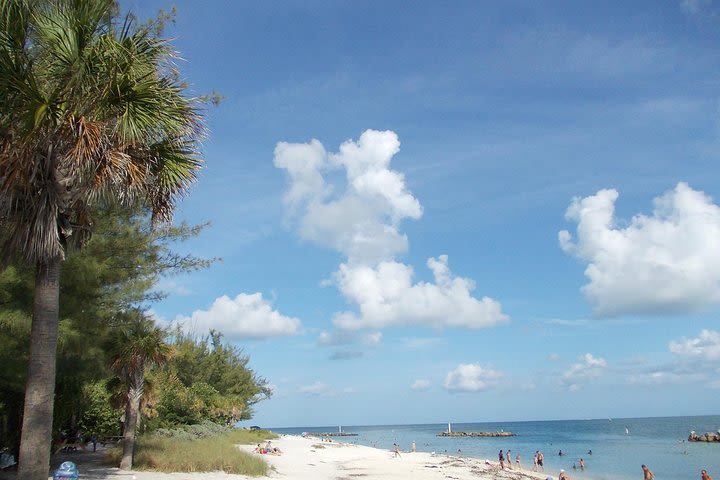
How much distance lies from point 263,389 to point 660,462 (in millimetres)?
43617

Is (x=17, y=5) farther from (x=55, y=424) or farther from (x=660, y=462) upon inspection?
(x=660, y=462)

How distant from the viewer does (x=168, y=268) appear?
47.8 ft

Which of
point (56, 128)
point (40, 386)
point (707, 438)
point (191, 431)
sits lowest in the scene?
point (707, 438)

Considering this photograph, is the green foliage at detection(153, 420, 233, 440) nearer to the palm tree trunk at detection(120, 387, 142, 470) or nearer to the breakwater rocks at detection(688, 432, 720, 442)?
the palm tree trunk at detection(120, 387, 142, 470)

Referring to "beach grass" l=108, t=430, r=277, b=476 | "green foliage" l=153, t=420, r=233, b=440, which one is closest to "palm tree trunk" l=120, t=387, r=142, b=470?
"beach grass" l=108, t=430, r=277, b=476

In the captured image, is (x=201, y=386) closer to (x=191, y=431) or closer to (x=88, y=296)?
(x=191, y=431)

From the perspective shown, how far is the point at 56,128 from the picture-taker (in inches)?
289

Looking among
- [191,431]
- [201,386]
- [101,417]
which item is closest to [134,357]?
[101,417]

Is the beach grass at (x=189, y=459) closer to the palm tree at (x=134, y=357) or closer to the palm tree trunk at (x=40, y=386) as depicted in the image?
the palm tree at (x=134, y=357)

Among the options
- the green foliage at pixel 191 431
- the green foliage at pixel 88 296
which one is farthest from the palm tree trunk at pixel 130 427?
the green foliage at pixel 191 431

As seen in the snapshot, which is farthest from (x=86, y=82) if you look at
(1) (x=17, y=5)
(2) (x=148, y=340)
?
(2) (x=148, y=340)

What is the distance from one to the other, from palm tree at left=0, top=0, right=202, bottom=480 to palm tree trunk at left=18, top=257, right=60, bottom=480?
1 centimetres

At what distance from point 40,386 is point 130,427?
43.7ft

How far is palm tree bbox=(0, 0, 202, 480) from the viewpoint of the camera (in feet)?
22.9
